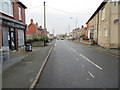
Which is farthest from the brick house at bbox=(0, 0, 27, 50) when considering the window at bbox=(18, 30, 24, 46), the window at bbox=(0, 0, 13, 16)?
the window at bbox=(18, 30, 24, 46)

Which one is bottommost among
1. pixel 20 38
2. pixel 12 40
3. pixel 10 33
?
pixel 12 40

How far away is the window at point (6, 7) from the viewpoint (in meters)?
11.4

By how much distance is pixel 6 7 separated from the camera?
1230 centimetres

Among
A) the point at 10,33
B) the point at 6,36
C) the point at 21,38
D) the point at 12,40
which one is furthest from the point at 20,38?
the point at 6,36

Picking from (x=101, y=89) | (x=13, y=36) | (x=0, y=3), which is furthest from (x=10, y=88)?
(x=13, y=36)

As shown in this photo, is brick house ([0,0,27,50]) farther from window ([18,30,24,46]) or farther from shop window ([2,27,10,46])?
window ([18,30,24,46])

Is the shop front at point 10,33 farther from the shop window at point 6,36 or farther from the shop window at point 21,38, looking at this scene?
the shop window at point 21,38

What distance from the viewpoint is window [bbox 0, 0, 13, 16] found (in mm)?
11439

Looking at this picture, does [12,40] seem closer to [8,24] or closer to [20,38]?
[20,38]

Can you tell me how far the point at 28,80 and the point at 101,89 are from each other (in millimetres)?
2875

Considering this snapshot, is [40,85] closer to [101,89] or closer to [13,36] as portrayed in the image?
[101,89]

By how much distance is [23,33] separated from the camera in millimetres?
17641

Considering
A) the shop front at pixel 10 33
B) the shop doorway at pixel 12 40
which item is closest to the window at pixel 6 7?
the shop front at pixel 10 33

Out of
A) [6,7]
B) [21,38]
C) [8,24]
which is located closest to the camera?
[8,24]
